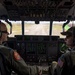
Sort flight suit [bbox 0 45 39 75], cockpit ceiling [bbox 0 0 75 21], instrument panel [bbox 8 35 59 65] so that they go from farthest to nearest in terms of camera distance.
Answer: instrument panel [bbox 8 35 59 65], cockpit ceiling [bbox 0 0 75 21], flight suit [bbox 0 45 39 75]

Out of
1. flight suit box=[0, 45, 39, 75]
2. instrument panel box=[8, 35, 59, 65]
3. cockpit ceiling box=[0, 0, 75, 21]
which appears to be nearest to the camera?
flight suit box=[0, 45, 39, 75]

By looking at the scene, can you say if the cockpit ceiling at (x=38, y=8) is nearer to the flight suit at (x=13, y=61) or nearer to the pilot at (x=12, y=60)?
the pilot at (x=12, y=60)

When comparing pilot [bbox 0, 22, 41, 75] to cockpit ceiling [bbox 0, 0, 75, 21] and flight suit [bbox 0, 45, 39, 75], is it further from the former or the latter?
cockpit ceiling [bbox 0, 0, 75, 21]

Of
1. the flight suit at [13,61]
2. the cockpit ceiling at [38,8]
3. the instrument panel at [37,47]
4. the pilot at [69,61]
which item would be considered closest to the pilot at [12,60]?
the flight suit at [13,61]

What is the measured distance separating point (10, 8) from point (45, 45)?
4.57 feet

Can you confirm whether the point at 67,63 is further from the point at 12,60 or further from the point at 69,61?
the point at 12,60

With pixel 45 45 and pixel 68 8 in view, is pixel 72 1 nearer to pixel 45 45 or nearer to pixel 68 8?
pixel 68 8

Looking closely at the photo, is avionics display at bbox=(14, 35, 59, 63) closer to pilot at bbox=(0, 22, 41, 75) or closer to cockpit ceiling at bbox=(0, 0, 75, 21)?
cockpit ceiling at bbox=(0, 0, 75, 21)

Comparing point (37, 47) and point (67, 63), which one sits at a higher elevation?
point (67, 63)

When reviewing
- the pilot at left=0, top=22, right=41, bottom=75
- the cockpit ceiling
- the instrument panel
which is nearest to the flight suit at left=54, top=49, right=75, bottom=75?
the pilot at left=0, top=22, right=41, bottom=75

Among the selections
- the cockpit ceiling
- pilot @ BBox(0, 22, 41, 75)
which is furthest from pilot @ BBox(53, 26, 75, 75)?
the cockpit ceiling

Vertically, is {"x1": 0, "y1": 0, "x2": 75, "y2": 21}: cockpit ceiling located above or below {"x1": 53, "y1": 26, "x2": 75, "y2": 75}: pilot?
above

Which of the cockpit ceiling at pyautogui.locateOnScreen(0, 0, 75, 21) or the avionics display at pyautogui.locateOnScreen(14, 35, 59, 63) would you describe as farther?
the avionics display at pyautogui.locateOnScreen(14, 35, 59, 63)

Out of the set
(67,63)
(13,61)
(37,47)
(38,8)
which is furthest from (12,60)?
(37,47)
